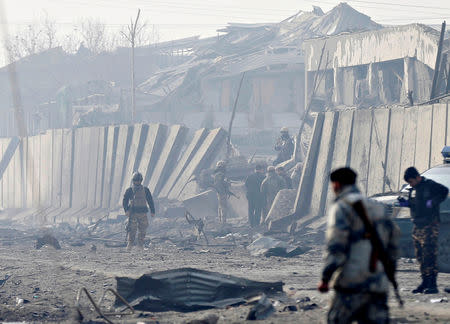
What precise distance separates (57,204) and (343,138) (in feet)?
51.2

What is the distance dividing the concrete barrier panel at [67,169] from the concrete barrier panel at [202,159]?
21.4 ft

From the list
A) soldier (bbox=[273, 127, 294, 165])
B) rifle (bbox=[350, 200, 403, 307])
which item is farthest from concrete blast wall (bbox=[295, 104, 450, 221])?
rifle (bbox=[350, 200, 403, 307])

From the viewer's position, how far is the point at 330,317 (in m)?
5.55

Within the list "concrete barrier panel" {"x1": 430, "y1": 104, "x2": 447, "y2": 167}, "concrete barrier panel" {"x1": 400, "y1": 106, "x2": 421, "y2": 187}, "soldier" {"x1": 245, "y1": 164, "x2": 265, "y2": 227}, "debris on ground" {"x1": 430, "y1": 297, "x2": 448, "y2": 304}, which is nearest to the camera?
"debris on ground" {"x1": 430, "y1": 297, "x2": 448, "y2": 304}

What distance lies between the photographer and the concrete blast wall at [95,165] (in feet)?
89.2

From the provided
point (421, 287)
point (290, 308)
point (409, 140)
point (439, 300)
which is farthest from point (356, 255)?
point (409, 140)

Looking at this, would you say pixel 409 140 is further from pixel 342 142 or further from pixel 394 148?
pixel 342 142

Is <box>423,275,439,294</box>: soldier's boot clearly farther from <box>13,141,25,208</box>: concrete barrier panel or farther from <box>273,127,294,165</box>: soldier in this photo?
<box>13,141,25,208</box>: concrete barrier panel

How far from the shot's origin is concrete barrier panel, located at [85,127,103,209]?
30186 mm

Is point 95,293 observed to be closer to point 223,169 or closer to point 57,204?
point 223,169

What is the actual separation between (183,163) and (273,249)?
12.2 metres

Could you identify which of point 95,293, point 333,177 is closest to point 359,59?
point 95,293

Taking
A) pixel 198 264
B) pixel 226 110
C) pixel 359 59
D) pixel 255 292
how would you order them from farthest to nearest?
pixel 226 110, pixel 359 59, pixel 198 264, pixel 255 292

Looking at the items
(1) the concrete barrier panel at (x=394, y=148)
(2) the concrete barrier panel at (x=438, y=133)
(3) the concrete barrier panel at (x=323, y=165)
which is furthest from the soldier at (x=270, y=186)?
(2) the concrete barrier panel at (x=438, y=133)
